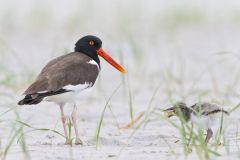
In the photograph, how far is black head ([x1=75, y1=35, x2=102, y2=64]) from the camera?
661 cm

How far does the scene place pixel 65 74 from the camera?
589cm

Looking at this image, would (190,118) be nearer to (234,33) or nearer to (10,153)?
(10,153)

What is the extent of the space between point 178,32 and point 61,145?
9216mm

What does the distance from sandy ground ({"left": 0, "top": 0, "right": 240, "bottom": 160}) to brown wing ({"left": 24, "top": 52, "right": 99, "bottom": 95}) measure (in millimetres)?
314

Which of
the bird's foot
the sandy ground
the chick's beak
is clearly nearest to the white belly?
the sandy ground

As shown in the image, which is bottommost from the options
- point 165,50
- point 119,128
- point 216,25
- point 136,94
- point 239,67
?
point 119,128

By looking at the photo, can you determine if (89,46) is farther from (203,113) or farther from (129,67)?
(129,67)

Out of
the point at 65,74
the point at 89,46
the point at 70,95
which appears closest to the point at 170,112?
the point at 70,95

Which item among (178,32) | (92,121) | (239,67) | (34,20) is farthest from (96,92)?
(34,20)

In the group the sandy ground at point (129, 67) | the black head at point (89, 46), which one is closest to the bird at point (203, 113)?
the sandy ground at point (129, 67)

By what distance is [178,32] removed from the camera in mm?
14352

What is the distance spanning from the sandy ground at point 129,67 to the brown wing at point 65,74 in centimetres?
31

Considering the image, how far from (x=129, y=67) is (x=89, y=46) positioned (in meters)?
4.20

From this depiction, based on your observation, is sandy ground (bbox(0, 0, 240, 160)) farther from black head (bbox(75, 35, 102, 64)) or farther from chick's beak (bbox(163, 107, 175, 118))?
black head (bbox(75, 35, 102, 64))
